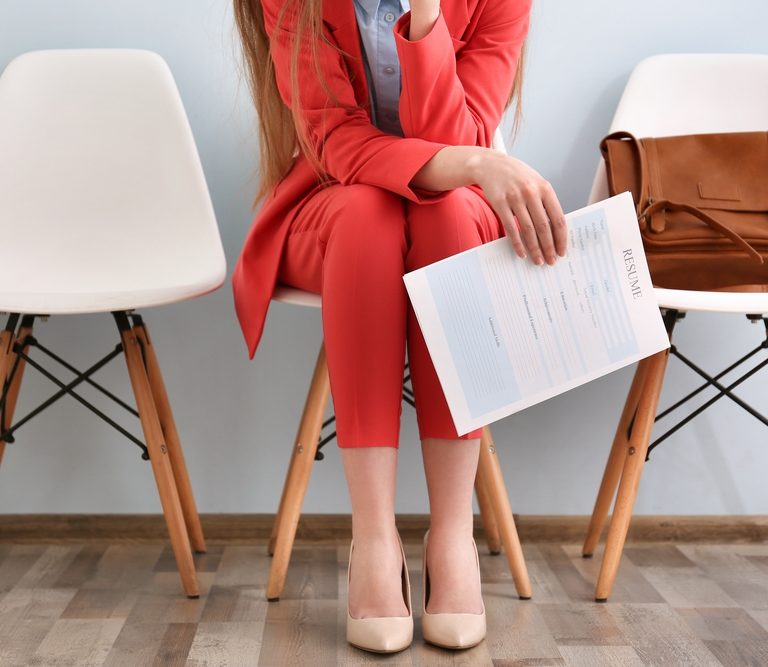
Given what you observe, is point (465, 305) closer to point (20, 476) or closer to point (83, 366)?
point (83, 366)

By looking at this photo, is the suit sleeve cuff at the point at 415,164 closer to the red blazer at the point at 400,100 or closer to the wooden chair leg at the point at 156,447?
the red blazer at the point at 400,100

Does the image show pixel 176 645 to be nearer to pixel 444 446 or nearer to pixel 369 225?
pixel 444 446

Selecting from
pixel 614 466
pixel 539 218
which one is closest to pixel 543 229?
pixel 539 218

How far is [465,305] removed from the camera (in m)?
0.98

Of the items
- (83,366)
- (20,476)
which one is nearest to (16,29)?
(83,366)

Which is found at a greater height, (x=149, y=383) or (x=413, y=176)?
(x=413, y=176)

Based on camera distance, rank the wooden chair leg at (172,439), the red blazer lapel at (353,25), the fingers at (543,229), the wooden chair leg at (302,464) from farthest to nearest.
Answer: the wooden chair leg at (172,439) → the wooden chair leg at (302,464) → the red blazer lapel at (353,25) → the fingers at (543,229)

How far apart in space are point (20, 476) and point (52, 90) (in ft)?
2.02

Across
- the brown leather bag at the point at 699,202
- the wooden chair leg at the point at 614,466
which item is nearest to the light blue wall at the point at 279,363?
the wooden chair leg at the point at 614,466

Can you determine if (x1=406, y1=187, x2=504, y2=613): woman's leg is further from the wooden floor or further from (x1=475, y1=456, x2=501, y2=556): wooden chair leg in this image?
(x1=475, y1=456, x2=501, y2=556): wooden chair leg

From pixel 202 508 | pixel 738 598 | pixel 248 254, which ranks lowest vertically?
pixel 202 508

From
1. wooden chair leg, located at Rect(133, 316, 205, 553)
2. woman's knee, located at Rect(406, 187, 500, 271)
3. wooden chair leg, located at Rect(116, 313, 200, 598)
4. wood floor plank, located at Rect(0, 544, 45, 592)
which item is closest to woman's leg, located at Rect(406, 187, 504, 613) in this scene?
woman's knee, located at Rect(406, 187, 500, 271)

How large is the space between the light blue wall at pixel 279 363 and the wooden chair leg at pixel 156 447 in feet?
0.97

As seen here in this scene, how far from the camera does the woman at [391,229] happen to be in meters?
1.00
